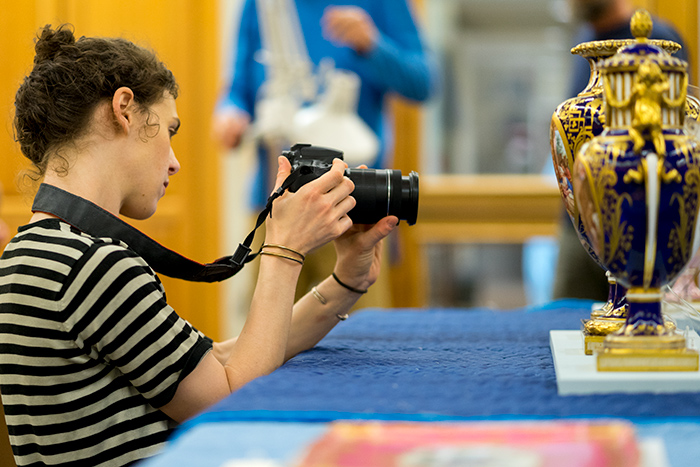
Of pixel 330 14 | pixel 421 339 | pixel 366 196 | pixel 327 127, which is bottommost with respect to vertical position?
pixel 421 339

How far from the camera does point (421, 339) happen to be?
3.33 feet

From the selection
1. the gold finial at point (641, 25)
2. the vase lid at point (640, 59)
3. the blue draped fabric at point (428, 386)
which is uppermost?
the gold finial at point (641, 25)

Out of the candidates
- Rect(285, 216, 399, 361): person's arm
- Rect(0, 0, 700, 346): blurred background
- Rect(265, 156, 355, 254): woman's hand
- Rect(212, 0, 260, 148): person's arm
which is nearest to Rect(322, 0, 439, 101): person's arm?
Rect(212, 0, 260, 148): person's arm

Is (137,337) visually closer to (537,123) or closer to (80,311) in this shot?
(80,311)

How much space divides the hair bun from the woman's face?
0.37ft

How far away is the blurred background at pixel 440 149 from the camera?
9.89ft

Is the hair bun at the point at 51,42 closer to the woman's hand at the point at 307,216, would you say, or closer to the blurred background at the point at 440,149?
the woman's hand at the point at 307,216

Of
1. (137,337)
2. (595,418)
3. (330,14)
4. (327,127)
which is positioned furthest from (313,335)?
(330,14)

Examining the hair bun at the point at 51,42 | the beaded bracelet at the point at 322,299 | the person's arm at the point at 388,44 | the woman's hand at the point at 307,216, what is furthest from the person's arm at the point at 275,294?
the person's arm at the point at 388,44

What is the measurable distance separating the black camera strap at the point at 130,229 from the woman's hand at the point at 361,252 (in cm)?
13

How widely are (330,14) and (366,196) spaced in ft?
4.32

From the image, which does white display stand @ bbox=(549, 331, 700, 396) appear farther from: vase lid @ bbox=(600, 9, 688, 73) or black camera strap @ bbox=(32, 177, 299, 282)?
black camera strap @ bbox=(32, 177, 299, 282)

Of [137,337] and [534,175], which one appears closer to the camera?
[137,337]

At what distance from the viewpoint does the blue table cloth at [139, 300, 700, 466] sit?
577 millimetres
